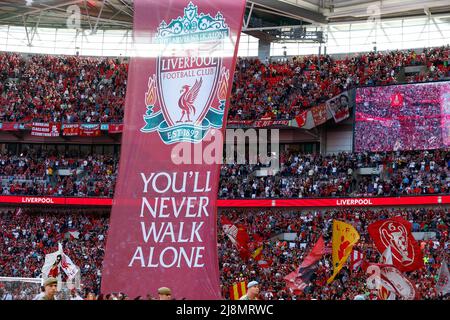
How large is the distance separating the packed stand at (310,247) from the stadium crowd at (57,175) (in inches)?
327

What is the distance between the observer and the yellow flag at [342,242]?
92.5 feet

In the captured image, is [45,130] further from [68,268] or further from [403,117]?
[68,268]

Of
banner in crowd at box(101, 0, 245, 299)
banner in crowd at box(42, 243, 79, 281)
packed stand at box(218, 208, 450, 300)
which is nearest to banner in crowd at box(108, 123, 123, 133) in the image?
packed stand at box(218, 208, 450, 300)

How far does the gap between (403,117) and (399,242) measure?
1814cm

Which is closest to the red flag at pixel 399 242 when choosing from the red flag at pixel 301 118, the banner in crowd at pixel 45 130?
the red flag at pixel 301 118

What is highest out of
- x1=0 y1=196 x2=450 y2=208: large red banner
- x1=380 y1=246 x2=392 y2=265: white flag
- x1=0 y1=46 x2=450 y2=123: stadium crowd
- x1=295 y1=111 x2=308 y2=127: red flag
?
x1=0 y1=46 x2=450 y2=123: stadium crowd

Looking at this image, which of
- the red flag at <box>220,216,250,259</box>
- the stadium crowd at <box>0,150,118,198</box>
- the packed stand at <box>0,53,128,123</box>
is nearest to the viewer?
the red flag at <box>220,216,250,259</box>

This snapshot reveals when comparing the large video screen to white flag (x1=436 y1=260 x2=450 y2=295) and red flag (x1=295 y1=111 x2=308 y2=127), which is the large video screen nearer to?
red flag (x1=295 y1=111 x2=308 y2=127)

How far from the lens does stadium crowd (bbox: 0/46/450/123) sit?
47719 mm

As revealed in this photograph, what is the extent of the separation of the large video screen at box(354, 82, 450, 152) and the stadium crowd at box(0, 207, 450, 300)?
3.91 m

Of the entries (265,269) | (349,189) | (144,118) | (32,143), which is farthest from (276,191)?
(144,118)

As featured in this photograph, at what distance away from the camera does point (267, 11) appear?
45.7 meters

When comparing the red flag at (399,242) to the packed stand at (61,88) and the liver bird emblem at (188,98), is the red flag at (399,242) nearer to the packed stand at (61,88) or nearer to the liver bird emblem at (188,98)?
the liver bird emblem at (188,98)

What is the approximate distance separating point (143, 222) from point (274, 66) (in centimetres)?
3526
